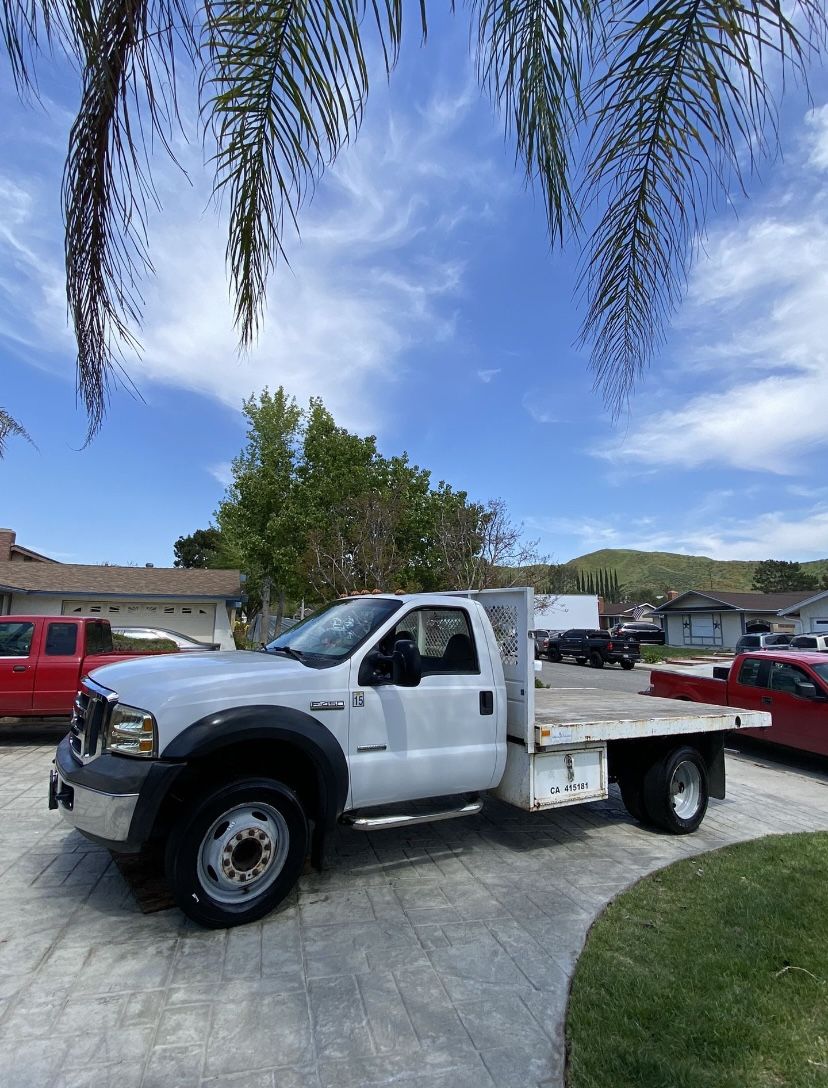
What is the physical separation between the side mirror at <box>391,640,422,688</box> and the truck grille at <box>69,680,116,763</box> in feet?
5.98

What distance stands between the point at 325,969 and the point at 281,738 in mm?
1249

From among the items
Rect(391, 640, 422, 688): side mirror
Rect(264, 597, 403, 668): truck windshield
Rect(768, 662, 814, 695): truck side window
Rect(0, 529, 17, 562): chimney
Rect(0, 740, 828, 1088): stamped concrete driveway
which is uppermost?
Rect(0, 529, 17, 562): chimney

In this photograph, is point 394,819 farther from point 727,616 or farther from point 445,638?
point 727,616

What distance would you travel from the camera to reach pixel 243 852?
13.2ft

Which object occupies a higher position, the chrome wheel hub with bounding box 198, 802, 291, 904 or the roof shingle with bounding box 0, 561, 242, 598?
the roof shingle with bounding box 0, 561, 242, 598

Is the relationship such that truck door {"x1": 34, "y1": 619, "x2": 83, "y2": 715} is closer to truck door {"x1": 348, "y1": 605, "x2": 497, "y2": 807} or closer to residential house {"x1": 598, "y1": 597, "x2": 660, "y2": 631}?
truck door {"x1": 348, "y1": 605, "x2": 497, "y2": 807}

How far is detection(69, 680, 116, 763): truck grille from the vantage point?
4.07m

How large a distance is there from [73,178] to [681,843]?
6356 mm

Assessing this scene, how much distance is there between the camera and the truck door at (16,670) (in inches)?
344

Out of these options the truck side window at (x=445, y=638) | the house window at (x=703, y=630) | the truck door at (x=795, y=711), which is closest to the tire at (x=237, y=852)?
the truck side window at (x=445, y=638)

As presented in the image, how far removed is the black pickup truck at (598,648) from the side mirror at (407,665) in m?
29.9

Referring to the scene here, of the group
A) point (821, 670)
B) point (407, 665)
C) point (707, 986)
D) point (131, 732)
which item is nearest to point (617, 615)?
point (821, 670)

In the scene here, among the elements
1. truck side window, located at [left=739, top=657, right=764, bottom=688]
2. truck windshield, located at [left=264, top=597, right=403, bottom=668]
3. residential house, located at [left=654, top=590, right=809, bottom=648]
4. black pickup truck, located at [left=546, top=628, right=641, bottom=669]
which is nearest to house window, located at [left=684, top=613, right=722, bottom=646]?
Answer: residential house, located at [left=654, top=590, right=809, bottom=648]

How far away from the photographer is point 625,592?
456 ft
